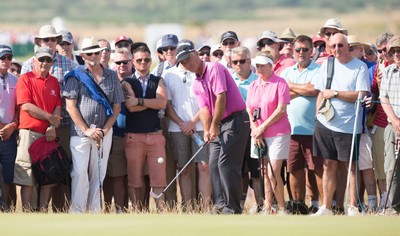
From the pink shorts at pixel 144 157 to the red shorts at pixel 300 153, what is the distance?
72.7 inches

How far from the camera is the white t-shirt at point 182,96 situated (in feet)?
54.1

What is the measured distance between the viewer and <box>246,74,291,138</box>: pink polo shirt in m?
15.2

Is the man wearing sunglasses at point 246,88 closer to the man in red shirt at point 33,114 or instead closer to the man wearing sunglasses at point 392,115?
the man wearing sunglasses at point 392,115

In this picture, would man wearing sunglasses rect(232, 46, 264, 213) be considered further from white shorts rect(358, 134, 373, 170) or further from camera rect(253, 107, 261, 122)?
white shorts rect(358, 134, 373, 170)

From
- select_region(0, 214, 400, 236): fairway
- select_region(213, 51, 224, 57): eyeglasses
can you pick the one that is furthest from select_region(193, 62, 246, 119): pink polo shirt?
select_region(213, 51, 224, 57): eyeglasses

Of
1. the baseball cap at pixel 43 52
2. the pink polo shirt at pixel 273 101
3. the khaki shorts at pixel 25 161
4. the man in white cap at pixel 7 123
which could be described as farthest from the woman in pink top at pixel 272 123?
the man in white cap at pixel 7 123

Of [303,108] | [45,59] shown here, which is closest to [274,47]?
[303,108]

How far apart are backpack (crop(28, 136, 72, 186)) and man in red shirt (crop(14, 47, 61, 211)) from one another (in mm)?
72

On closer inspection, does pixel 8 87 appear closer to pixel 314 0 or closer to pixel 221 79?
pixel 221 79

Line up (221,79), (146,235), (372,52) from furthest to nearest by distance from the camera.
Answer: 1. (372,52)
2. (221,79)
3. (146,235)

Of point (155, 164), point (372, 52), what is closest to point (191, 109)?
point (155, 164)

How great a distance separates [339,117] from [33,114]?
13.8 feet

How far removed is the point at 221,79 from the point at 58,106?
2.42 metres

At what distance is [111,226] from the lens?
11.5 meters
